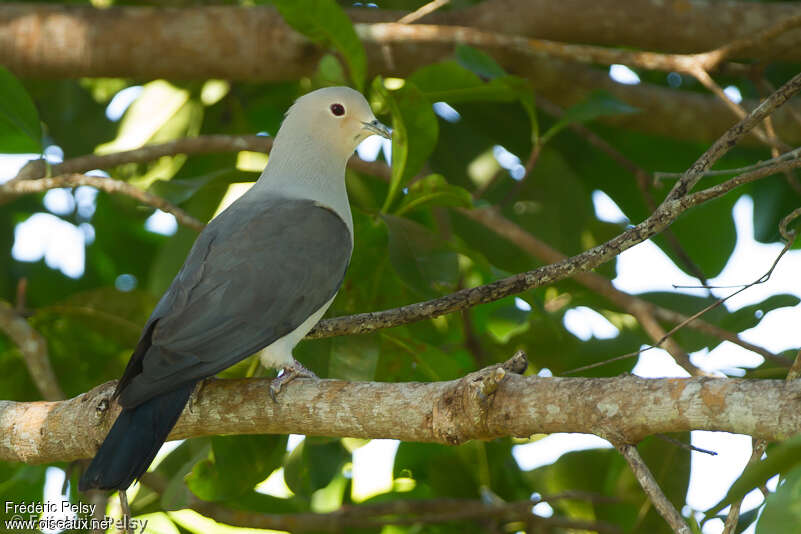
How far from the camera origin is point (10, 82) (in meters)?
3.31

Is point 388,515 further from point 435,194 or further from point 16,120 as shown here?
point 16,120

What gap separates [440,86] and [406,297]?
78 centimetres

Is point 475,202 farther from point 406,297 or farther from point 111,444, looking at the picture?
point 111,444

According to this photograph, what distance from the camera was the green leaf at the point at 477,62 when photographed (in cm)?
351

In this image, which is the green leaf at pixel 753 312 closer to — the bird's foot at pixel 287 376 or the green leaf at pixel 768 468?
the bird's foot at pixel 287 376

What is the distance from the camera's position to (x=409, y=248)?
2.96m

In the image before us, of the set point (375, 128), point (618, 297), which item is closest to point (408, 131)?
point (375, 128)

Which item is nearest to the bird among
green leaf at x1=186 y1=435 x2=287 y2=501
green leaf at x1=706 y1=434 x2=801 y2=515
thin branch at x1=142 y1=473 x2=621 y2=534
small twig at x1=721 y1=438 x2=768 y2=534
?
green leaf at x1=186 y1=435 x2=287 y2=501

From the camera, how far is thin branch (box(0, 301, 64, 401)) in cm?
332

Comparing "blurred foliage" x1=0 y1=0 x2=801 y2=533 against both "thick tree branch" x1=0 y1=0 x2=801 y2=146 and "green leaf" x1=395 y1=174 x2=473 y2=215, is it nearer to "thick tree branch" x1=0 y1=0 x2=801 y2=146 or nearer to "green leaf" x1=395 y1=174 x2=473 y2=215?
"green leaf" x1=395 y1=174 x2=473 y2=215

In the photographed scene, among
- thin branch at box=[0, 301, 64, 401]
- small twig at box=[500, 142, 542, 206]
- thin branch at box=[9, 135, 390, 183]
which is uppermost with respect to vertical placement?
thin branch at box=[9, 135, 390, 183]

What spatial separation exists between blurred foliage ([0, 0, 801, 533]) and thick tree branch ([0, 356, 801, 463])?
37 centimetres

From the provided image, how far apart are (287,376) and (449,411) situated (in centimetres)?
64

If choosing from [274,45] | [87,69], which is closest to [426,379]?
[274,45]
